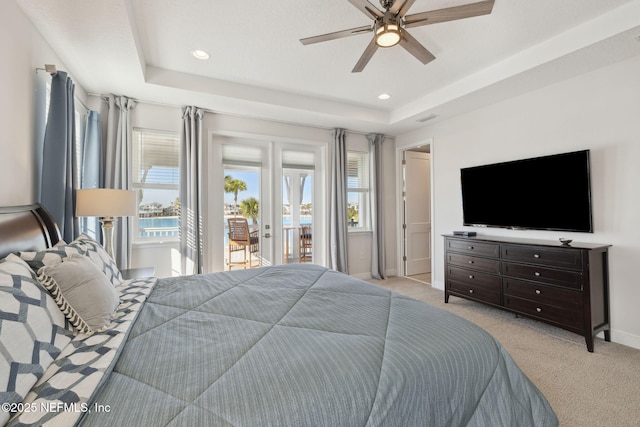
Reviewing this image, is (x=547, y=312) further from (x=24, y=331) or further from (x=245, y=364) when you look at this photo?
(x=24, y=331)

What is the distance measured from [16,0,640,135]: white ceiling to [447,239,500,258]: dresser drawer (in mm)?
1783

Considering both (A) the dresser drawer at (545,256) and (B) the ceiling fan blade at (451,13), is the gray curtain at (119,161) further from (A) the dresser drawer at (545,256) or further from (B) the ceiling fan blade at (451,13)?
(A) the dresser drawer at (545,256)

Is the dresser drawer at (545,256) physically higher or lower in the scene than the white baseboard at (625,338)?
higher

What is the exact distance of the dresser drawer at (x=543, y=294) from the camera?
8.35 ft

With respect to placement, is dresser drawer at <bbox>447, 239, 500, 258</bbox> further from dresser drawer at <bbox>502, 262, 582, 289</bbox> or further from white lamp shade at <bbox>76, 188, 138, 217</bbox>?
white lamp shade at <bbox>76, 188, 138, 217</bbox>

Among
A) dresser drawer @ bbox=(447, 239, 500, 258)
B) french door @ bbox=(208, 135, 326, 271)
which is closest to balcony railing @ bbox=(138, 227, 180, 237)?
french door @ bbox=(208, 135, 326, 271)

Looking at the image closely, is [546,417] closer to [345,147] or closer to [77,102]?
[345,147]

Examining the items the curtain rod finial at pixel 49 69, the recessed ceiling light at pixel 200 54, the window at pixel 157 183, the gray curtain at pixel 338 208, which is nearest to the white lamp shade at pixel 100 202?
the curtain rod finial at pixel 49 69

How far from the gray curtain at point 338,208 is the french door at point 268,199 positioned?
7.1 inches

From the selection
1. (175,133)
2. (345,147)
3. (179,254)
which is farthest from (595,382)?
(175,133)

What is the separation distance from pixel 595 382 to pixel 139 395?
2862 mm

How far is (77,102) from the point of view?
9.61ft

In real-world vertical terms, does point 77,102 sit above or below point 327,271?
A: above

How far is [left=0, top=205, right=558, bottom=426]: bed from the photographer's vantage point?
2.47ft
